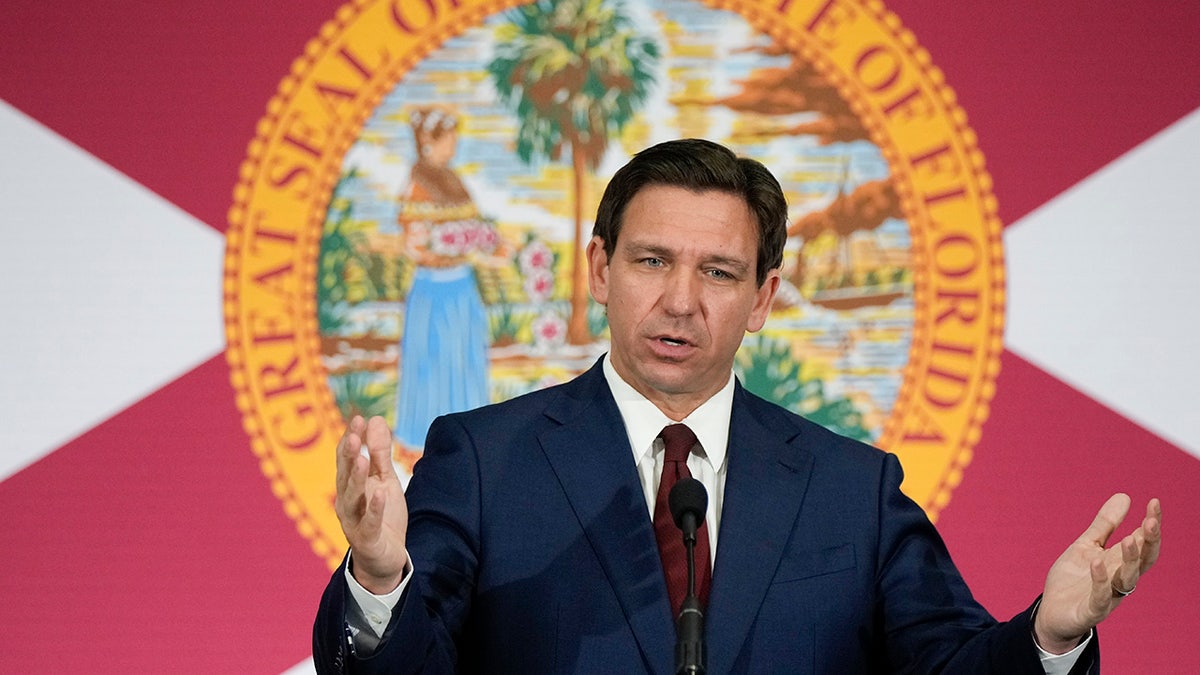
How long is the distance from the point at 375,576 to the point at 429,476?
403mm

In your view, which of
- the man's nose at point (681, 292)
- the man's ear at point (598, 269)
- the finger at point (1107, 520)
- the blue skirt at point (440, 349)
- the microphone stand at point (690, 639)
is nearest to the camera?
the microphone stand at point (690, 639)

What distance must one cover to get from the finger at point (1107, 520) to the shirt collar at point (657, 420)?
0.57m

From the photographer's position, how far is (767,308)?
225 cm

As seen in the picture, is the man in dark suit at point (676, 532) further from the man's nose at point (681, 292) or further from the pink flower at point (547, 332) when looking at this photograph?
the pink flower at point (547, 332)

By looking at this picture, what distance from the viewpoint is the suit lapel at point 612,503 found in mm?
1856

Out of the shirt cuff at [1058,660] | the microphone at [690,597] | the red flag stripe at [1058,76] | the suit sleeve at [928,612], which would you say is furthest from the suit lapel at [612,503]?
the red flag stripe at [1058,76]

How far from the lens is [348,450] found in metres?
1.51

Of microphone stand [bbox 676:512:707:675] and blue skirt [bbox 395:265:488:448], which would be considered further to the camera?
blue skirt [bbox 395:265:488:448]

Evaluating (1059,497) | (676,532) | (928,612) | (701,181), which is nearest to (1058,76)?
(1059,497)

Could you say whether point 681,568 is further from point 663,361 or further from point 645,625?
point 663,361

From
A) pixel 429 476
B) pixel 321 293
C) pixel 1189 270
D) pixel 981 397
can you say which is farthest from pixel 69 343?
pixel 1189 270

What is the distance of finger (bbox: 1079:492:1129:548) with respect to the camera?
67.0 inches

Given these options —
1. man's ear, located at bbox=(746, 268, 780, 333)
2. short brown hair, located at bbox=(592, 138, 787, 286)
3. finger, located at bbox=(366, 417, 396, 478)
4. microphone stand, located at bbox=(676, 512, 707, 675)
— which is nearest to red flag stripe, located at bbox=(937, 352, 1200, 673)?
man's ear, located at bbox=(746, 268, 780, 333)

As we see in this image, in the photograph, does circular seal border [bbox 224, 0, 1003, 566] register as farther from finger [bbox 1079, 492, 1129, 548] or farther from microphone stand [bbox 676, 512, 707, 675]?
microphone stand [bbox 676, 512, 707, 675]
